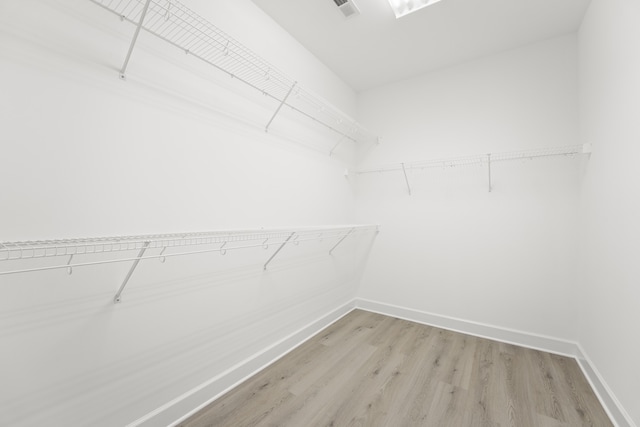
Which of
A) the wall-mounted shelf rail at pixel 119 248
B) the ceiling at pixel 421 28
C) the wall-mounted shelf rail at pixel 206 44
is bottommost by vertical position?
the wall-mounted shelf rail at pixel 119 248

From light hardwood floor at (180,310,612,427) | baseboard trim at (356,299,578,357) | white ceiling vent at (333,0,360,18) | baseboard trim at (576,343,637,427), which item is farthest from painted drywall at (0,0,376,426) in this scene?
baseboard trim at (576,343,637,427)

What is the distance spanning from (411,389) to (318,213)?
4.97ft

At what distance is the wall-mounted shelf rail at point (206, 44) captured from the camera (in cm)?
117

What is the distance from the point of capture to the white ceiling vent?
1.82 m

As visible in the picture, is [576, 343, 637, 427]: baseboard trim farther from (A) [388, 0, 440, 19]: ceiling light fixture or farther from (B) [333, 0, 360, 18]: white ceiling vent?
(B) [333, 0, 360, 18]: white ceiling vent

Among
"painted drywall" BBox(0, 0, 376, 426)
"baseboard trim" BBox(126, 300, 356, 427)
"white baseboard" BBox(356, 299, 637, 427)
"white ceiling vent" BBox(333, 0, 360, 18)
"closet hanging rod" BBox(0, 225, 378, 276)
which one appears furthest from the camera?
"white ceiling vent" BBox(333, 0, 360, 18)

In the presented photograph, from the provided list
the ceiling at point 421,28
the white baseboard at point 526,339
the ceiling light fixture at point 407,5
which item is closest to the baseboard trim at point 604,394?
the white baseboard at point 526,339

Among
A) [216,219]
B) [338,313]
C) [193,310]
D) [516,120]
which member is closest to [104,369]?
[193,310]

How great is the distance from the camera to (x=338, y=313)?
2.73 metres

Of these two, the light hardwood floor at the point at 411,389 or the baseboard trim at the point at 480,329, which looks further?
the baseboard trim at the point at 480,329

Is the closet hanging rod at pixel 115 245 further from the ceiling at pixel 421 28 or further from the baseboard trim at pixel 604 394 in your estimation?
the baseboard trim at pixel 604 394

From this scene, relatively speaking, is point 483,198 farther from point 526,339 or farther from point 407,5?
point 407,5

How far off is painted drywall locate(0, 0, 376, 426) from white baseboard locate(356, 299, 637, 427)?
1.41 m

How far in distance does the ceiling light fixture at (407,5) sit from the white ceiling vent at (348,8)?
25 centimetres
